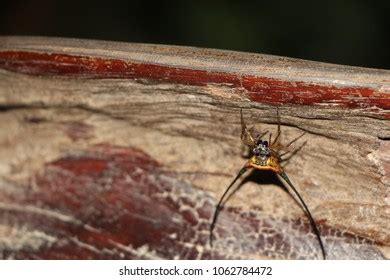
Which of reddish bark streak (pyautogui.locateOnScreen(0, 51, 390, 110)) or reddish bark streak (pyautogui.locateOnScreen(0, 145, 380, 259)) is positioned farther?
reddish bark streak (pyautogui.locateOnScreen(0, 145, 380, 259))

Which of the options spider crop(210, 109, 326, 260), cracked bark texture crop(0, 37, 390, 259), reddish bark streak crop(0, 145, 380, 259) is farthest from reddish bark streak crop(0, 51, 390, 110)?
reddish bark streak crop(0, 145, 380, 259)

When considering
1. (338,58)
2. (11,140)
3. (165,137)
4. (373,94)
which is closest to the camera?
(373,94)

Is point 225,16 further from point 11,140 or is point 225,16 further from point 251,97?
point 251,97

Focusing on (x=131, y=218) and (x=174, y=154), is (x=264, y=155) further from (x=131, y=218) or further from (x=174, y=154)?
(x=131, y=218)

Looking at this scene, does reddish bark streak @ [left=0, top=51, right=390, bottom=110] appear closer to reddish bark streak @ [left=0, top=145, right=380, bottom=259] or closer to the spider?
the spider

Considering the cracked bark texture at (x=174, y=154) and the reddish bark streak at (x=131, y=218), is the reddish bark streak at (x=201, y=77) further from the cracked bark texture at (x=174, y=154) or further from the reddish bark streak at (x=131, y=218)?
the reddish bark streak at (x=131, y=218)

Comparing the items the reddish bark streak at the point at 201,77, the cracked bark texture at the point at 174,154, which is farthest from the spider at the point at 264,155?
the reddish bark streak at the point at 201,77

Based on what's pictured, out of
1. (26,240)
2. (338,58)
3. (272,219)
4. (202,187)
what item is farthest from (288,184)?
(338,58)
